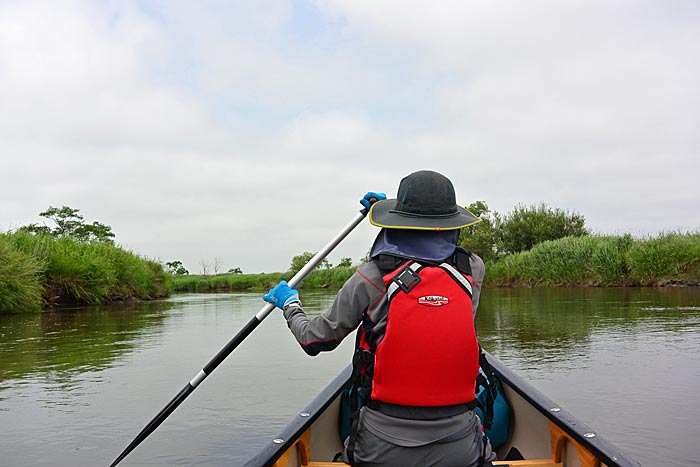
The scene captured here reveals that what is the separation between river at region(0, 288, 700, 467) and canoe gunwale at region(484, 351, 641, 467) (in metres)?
1.01

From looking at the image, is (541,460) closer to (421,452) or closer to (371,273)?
(421,452)

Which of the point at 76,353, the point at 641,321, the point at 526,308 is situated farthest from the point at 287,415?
the point at 526,308

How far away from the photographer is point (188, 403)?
5305 mm

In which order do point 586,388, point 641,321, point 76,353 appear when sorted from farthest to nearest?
point 641,321 → point 76,353 → point 586,388

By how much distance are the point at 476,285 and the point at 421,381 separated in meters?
0.39

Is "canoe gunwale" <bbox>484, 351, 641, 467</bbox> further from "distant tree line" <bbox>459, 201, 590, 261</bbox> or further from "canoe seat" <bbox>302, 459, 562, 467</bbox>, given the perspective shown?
"distant tree line" <bbox>459, 201, 590, 261</bbox>

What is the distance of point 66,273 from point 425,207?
53.9 feet

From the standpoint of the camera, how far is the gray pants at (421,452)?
1.97 m

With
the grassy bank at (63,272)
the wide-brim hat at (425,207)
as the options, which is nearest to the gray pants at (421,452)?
the wide-brim hat at (425,207)

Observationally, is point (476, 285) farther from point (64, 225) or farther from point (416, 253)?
point (64, 225)

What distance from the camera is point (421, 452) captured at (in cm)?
197

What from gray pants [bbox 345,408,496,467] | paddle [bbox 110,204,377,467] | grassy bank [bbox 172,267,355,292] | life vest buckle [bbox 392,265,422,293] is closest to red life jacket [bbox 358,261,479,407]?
life vest buckle [bbox 392,265,422,293]

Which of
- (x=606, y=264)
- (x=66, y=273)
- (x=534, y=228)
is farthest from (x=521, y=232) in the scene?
(x=66, y=273)

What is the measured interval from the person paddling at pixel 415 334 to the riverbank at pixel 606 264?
Result: 20.1m
